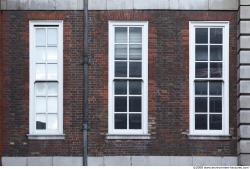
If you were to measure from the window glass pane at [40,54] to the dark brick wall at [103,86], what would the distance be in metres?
0.27

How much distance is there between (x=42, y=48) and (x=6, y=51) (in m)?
0.89

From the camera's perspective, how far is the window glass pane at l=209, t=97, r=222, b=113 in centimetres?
2650

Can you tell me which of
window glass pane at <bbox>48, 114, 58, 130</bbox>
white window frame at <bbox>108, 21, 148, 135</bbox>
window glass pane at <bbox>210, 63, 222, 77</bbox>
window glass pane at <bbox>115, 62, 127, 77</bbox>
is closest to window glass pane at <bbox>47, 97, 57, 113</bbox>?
window glass pane at <bbox>48, 114, 58, 130</bbox>

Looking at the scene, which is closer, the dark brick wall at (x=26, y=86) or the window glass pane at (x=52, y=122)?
the dark brick wall at (x=26, y=86)

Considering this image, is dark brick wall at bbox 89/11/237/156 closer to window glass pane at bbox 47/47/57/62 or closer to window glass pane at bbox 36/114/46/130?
window glass pane at bbox 47/47/57/62

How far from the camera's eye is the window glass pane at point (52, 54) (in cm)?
2669

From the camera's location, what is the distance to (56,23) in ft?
87.6

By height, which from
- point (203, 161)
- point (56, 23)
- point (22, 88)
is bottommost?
point (203, 161)

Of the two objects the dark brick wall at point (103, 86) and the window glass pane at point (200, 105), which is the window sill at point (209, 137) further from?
the window glass pane at point (200, 105)

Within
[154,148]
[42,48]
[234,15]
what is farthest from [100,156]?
[234,15]

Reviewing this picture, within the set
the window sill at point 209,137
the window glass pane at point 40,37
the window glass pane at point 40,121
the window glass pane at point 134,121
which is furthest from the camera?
the window glass pane at point 40,37

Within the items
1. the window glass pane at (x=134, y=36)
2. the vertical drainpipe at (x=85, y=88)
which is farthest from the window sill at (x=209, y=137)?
the window glass pane at (x=134, y=36)

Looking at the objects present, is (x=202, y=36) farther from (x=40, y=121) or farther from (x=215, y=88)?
(x=40, y=121)

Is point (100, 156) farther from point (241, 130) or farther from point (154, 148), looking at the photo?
point (241, 130)
